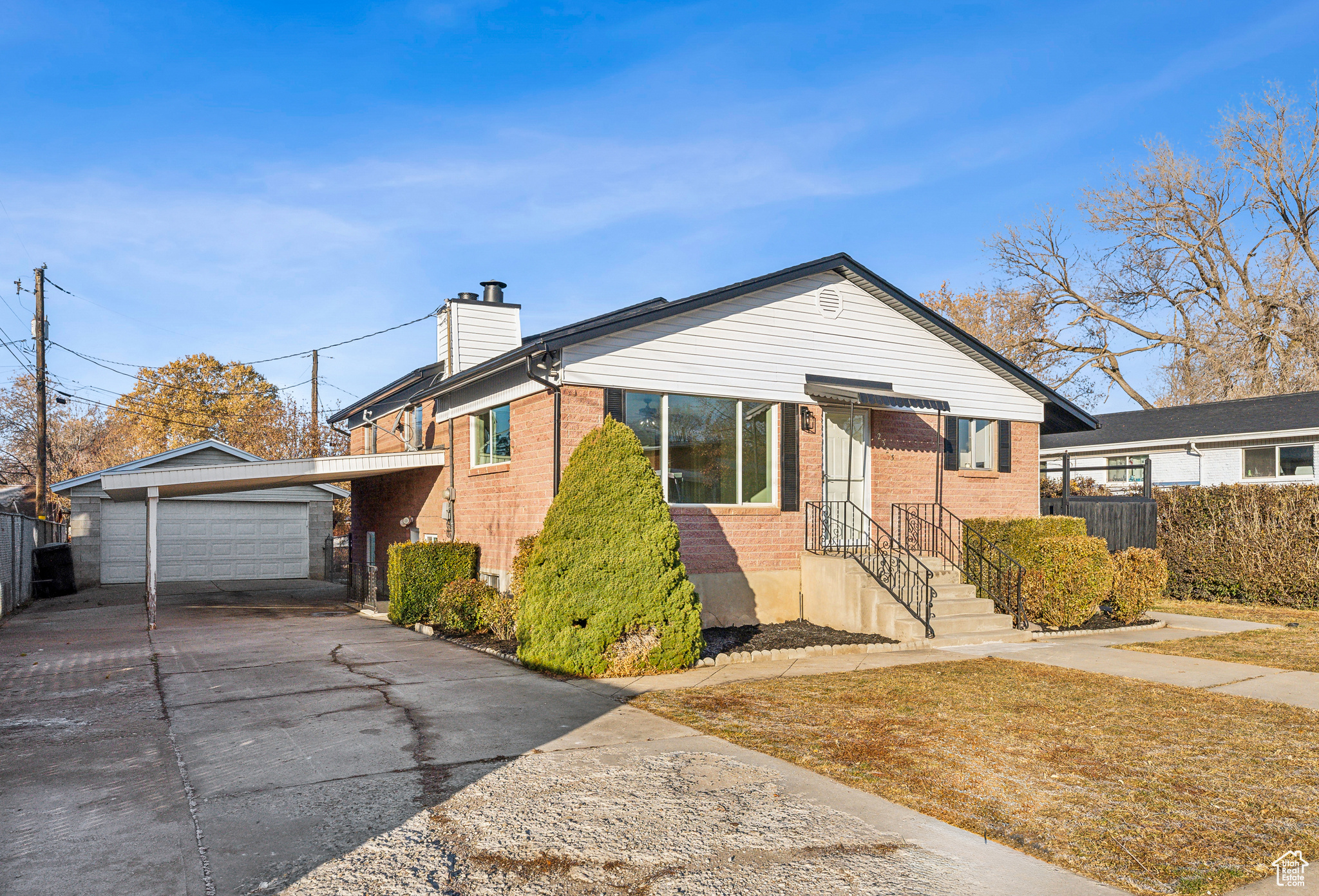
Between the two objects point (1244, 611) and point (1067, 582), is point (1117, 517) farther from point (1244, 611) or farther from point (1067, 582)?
point (1067, 582)

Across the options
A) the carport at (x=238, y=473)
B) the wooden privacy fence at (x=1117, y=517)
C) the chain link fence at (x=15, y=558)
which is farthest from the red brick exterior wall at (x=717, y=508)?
the chain link fence at (x=15, y=558)

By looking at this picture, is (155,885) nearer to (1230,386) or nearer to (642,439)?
(642,439)

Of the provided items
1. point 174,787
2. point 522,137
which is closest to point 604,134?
point 522,137

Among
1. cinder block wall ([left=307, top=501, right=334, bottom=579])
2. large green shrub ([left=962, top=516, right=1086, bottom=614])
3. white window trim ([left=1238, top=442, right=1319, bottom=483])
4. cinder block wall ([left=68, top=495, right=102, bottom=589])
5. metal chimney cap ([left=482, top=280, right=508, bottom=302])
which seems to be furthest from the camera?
cinder block wall ([left=307, top=501, right=334, bottom=579])

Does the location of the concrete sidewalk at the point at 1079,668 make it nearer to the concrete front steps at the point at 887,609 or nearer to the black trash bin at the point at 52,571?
the concrete front steps at the point at 887,609

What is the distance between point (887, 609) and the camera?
11.1 meters

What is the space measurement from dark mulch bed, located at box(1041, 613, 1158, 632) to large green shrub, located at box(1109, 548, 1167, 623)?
3.6 inches

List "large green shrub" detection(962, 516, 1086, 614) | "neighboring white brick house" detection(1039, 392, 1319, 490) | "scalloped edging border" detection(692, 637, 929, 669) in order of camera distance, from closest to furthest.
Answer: "scalloped edging border" detection(692, 637, 929, 669), "large green shrub" detection(962, 516, 1086, 614), "neighboring white brick house" detection(1039, 392, 1319, 490)

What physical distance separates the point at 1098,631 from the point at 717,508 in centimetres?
566

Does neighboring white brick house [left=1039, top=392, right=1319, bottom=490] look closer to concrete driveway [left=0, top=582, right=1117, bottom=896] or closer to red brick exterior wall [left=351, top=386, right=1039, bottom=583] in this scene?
red brick exterior wall [left=351, top=386, right=1039, bottom=583]

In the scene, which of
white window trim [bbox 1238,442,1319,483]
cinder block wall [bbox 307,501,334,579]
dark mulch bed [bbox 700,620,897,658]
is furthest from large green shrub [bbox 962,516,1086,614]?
cinder block wall [bbox 307,501,334,579]

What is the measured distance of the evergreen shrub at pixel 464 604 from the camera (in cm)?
1243

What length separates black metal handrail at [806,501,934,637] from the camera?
11617mm

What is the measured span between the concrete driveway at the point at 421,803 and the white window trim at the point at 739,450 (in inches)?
147
